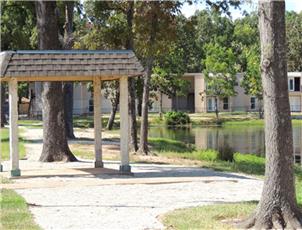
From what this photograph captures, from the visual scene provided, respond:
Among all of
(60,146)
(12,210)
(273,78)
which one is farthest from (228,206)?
(60,146)

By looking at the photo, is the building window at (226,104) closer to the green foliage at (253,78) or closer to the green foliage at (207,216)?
the green foliage at (253,78)

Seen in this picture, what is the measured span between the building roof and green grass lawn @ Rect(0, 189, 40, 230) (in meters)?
3.86

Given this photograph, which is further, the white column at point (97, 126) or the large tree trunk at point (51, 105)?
the large tree trunk at point (51, 105)

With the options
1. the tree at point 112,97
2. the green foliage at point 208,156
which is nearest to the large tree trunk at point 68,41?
the green foliage at point 208,156

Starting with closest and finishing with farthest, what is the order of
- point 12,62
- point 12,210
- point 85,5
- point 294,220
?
point 294,220, point 12,210, point 12,62, point 85,5

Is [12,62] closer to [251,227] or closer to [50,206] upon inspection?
[50,206]

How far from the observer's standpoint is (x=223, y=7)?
74.1 ft

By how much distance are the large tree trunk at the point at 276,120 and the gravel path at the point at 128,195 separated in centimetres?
157

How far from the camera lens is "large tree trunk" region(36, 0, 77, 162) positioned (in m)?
19.2

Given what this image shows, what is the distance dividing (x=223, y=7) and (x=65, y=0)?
5.99 meters

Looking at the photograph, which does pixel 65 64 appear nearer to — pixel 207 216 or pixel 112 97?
pixel 207 216

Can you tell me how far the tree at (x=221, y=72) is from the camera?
66.2 metres

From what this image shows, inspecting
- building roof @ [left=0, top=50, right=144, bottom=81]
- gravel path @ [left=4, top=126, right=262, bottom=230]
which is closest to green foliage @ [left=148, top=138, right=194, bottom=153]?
gravel path @ [left=4, top=126, right=262, bottom=230]

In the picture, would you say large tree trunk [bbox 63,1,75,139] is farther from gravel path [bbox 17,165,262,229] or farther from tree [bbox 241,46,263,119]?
tree [bbox 241,46,263,119]
